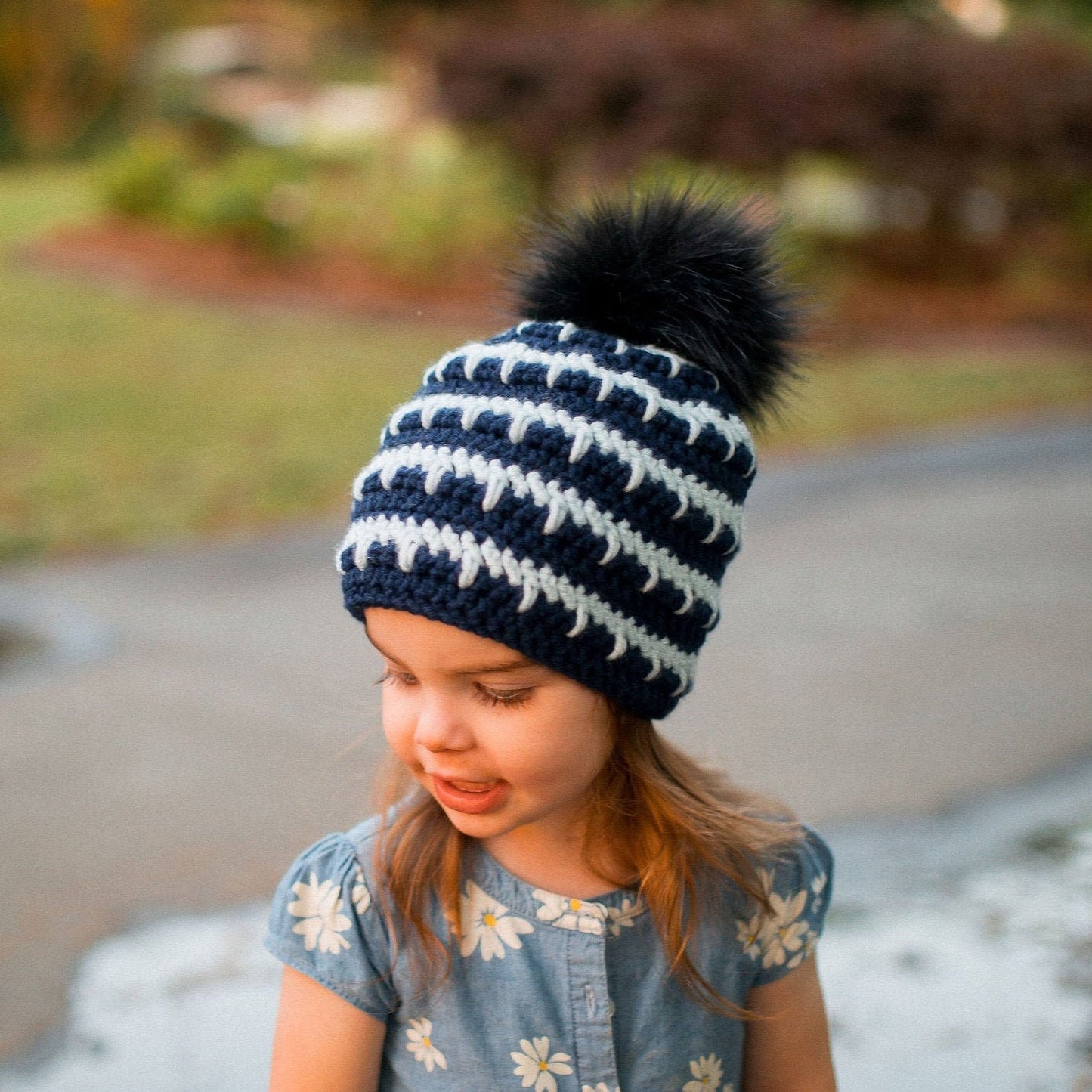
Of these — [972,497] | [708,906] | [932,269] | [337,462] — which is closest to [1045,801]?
[708,906]

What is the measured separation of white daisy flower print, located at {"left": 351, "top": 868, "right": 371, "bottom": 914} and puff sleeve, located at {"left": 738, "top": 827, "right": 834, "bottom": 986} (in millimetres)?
462

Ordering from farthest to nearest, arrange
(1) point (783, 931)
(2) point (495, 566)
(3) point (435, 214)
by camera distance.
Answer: (3) point (435, 214)
(1) point (783, 931)
(2) point (495, 566)

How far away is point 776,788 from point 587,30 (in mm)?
7528

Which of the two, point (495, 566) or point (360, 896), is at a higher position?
point (495, 566)

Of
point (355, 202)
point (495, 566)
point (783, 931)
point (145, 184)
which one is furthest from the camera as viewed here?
point (145, 184)

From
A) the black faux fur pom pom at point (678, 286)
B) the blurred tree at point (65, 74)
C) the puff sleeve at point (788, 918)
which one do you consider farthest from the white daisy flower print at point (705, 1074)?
the blurred tree at point (65, 74)

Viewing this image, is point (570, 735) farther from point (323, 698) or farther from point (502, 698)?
point (323, 698)

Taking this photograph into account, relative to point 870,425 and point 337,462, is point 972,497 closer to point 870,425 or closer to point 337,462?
point 870,425

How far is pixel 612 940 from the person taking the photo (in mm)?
1739

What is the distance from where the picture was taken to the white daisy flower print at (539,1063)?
170 cm

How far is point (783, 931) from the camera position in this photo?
72.6 inches

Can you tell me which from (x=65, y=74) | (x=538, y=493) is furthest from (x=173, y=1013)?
(x=65, y=74)

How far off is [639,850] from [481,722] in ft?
1.09

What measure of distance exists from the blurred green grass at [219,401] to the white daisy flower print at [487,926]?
295cm
